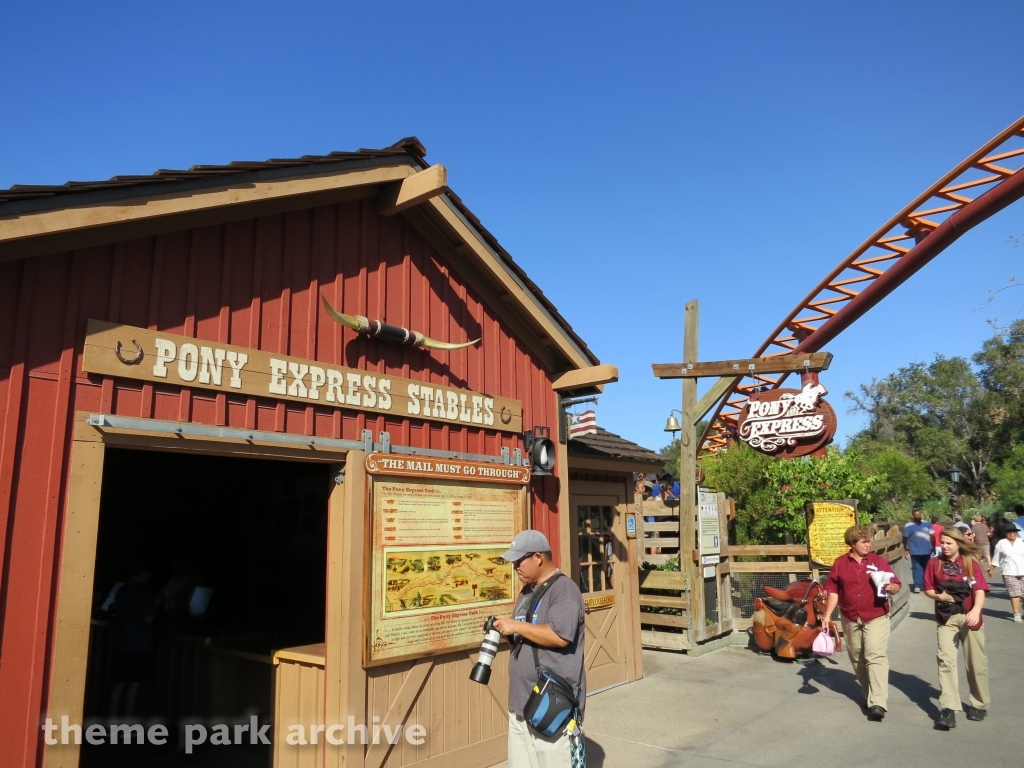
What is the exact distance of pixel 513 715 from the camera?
12.9 ft

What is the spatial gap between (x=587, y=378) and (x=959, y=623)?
13.6 feet

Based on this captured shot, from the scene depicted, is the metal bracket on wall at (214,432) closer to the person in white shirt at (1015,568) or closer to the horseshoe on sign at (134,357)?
the horseshoe on sign at (134,357)

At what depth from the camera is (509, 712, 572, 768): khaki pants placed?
376 cm

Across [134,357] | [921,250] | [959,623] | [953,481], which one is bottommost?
[959,623]

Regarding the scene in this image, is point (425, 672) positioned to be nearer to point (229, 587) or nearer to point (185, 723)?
point (185, 723)

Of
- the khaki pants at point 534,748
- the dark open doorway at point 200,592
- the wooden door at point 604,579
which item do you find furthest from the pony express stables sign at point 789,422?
the khaki pants at point 534,748

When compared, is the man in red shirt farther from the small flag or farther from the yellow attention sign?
the yellow attention sign

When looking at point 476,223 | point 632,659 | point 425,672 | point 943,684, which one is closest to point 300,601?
point 425,672

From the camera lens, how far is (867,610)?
6.95 m

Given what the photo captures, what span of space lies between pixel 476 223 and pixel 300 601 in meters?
4.87

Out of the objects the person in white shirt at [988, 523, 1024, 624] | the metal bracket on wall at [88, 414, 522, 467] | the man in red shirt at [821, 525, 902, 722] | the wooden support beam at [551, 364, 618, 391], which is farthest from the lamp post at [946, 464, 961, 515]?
the metal bracket on wall at [88, 414, 522, 467]

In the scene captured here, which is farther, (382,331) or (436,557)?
(436,557)

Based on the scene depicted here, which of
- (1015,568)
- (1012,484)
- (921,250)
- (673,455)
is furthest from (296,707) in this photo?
(673,455)

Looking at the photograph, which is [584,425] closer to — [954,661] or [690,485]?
[690,485]
